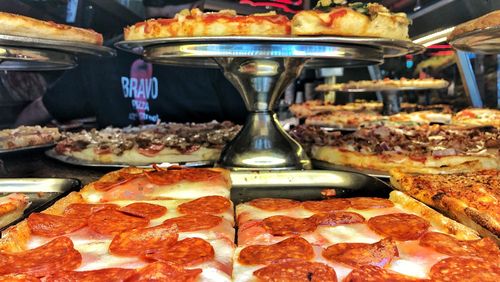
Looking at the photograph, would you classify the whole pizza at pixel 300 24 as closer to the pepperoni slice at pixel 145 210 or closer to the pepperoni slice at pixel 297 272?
the pepperoni slice at pixel 145 210

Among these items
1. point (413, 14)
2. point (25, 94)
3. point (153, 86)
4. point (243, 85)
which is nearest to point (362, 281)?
point (243, 85)

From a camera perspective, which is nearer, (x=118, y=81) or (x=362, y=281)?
(x=362, y=281)

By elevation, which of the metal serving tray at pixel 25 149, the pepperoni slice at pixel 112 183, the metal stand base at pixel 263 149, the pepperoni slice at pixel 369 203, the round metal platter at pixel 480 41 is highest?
the round metal platter at pixel 480 41

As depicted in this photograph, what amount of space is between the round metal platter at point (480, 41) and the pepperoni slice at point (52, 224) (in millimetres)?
1577

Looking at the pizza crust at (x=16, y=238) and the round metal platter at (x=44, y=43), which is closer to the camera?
the pizza crust at (x=16, y=238)

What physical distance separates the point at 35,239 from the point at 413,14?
14.3 ft

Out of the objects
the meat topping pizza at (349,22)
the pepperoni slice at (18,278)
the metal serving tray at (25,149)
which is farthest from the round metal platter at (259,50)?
the metal serving tray at (25,149)

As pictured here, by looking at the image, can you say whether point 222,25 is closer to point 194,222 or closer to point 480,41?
point 194,222

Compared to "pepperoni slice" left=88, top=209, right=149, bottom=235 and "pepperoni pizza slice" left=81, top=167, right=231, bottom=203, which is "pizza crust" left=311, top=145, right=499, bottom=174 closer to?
"pepperoni pizza slice" left=81, top=167, right=231, bottom=203

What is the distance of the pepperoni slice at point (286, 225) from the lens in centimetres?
145

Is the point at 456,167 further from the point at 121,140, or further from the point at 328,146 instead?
the point at 121,140

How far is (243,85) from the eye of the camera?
246cm

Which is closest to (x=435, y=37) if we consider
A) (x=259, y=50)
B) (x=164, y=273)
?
(x=259, y=50)

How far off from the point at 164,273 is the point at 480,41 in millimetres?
1851
